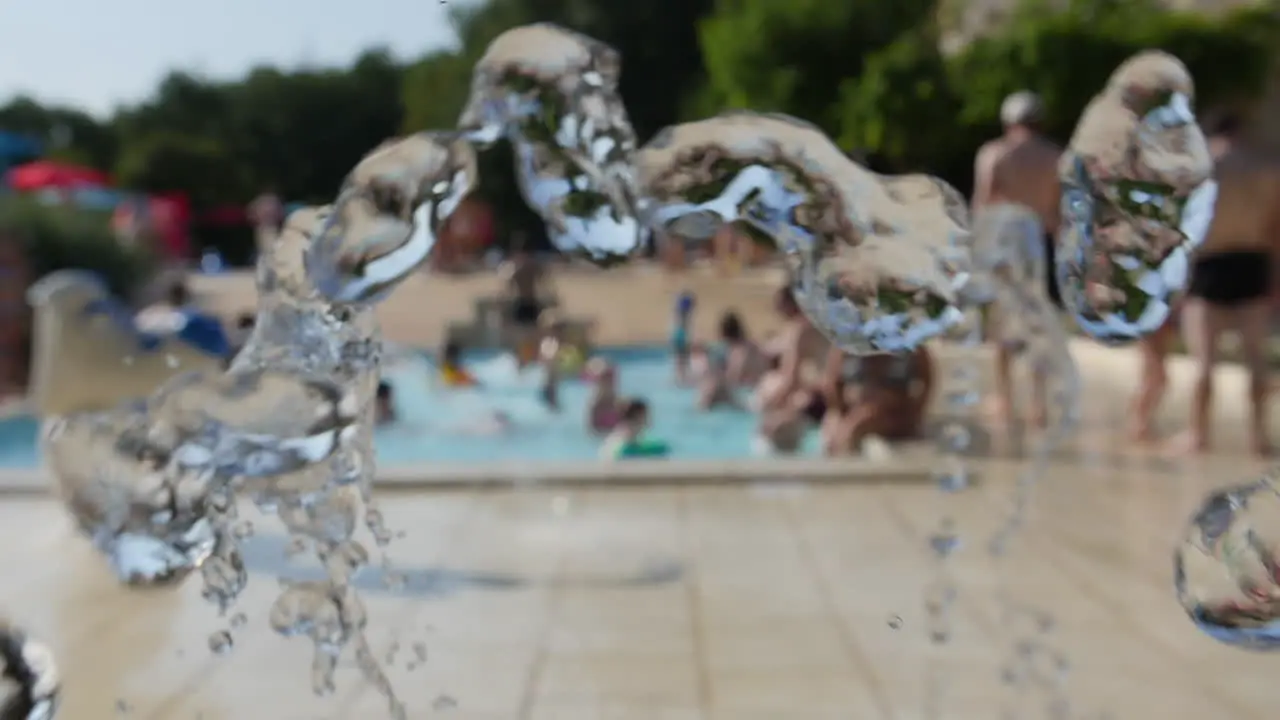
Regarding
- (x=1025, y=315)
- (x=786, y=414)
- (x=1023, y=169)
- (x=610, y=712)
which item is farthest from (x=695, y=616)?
(x=786, y=414)

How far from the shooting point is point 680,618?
3.29 meters

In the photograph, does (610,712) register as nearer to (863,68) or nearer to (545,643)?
(545,643)

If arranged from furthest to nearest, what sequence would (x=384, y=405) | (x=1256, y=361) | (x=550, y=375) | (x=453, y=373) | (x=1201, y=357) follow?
1. (x=453, y=373)
2. (x=550, y=375)
3. (x=384, y=405)
4. (x=1201, y=357)
5. (x=1256, y=361)

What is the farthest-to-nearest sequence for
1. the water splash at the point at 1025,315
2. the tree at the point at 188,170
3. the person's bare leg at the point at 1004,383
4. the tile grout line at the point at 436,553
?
the tree at the point at 188,170 < the person's bare leg at the point at 1004,383 < the water splash at the point at 1025,315 < the tile grout line at the point at 436,553

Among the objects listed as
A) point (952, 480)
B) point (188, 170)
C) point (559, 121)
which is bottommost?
point (952, 480)

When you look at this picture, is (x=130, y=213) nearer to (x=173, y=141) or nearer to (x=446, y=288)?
(x=446, y=288)

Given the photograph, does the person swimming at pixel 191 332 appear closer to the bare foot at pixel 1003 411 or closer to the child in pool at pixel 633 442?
the child in pool at pixel 633 442

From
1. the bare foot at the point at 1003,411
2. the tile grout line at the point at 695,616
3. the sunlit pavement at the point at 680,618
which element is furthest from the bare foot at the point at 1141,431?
the tile grout line at the point at 695,616

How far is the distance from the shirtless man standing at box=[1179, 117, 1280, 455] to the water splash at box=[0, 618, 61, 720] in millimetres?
4437

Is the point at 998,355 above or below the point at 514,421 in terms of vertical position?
above

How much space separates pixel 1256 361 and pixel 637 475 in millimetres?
2593

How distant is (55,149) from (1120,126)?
1795cm

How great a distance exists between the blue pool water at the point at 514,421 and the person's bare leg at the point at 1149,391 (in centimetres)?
168

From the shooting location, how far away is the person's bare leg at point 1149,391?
5.81m
